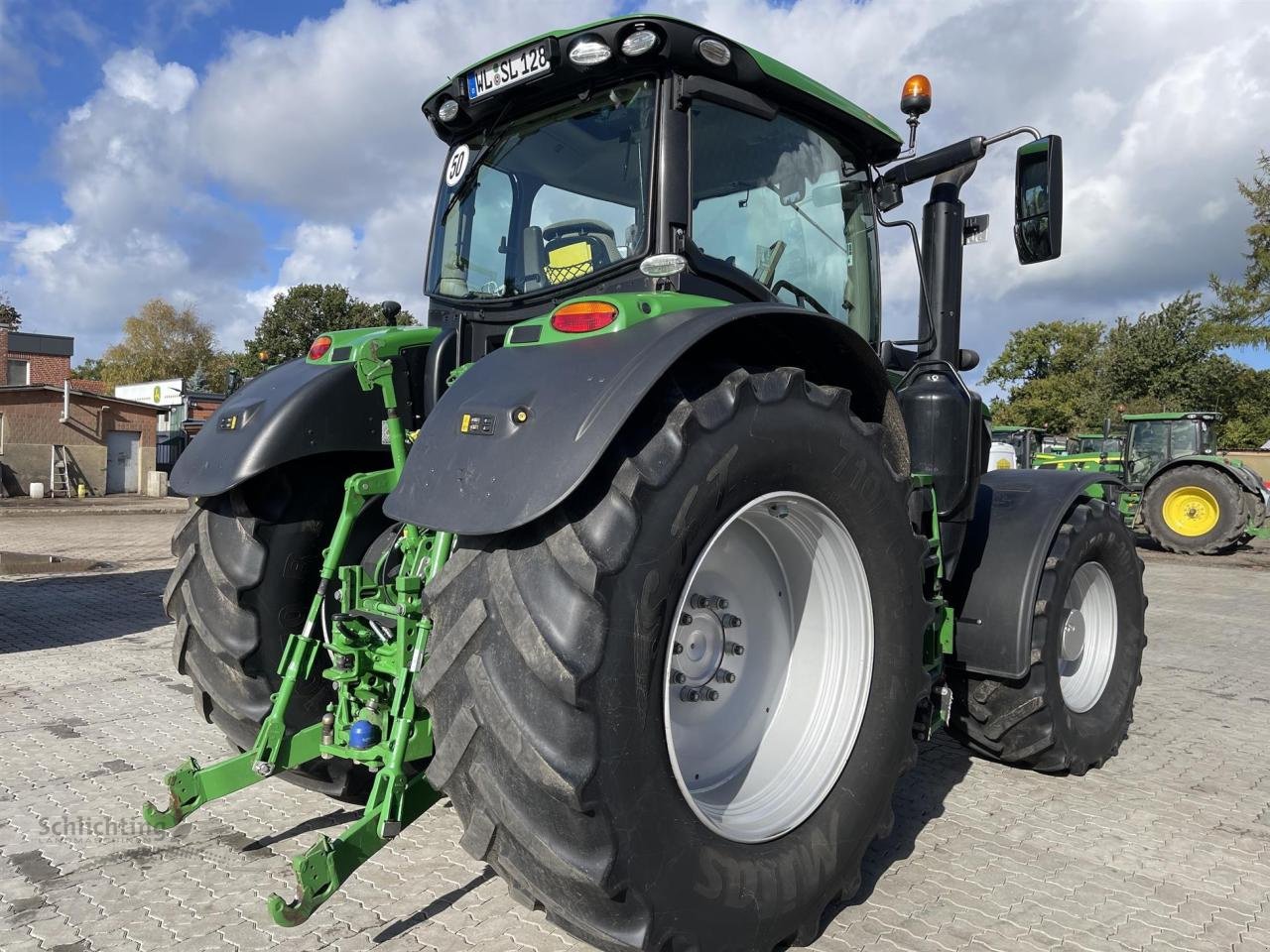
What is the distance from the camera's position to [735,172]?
2842mm

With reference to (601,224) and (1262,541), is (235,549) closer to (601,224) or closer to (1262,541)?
(601,224)

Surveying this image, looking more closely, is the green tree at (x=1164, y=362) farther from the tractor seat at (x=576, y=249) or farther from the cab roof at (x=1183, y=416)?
the tractor seat at (x=576, y=249)

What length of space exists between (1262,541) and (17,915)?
19573 millimetres

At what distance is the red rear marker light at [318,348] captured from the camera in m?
2.97

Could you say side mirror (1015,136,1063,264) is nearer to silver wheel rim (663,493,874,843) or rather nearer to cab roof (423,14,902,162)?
cab roof (423,14,902,162)

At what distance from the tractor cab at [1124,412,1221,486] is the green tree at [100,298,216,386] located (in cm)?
4855

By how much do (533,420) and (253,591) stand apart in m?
1.36

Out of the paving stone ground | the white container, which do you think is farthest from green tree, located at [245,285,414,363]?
the paving stone ground

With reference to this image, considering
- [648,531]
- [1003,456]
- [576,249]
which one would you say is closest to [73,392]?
[1003,456]

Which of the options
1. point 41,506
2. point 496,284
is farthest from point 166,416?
point 496,284

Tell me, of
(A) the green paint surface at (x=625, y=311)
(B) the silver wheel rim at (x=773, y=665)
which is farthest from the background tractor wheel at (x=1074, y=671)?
(A) the green paint surface at (x=625, y=311)

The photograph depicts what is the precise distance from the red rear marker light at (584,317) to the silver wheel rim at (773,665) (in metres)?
0.63

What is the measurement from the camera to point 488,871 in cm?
263

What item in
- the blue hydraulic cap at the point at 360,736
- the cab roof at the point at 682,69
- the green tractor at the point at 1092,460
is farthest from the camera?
the green tractor at the point at 1092,460
